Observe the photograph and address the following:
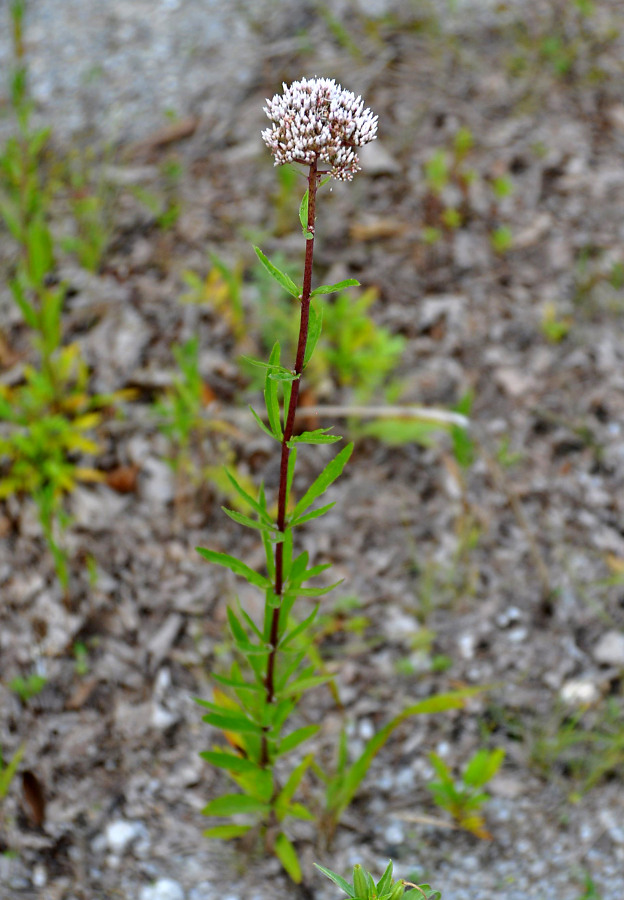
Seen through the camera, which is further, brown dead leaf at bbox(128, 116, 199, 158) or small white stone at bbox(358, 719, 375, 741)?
brown dead leaf at bbox(128, 116, 199, 158)

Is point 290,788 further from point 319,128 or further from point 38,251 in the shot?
point 38,251

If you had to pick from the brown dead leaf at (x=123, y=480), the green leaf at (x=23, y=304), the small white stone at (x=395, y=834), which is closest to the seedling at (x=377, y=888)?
the small white stone at (x=395, y=834)

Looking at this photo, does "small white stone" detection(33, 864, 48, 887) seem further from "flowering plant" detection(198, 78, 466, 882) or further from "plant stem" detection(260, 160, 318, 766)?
"plant stem" detection(260, 160, 318, 766)

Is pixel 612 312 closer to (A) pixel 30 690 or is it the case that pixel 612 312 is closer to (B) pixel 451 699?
(B) pixel 451 699

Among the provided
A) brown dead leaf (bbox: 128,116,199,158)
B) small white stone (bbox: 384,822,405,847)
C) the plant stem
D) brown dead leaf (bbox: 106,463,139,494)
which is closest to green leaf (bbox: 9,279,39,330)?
brown dead leaf (bbox: 106,463,139,494)

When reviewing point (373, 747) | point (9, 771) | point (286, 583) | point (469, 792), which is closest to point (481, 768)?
point (469, 792)
